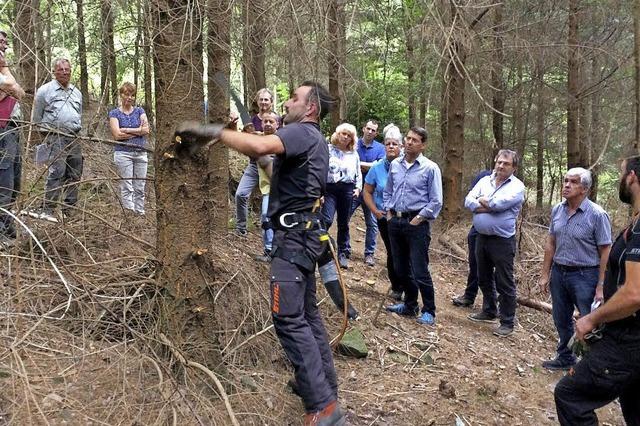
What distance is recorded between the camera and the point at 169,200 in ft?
11.5

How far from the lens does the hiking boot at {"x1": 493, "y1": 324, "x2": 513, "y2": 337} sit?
6.29 meters

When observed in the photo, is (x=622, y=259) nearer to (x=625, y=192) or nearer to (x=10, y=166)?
(x=625, y=192)

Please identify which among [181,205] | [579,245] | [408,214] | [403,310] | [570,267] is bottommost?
[403,310]

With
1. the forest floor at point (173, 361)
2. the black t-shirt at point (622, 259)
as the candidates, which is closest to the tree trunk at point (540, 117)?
the forest floor at point (173, 361)

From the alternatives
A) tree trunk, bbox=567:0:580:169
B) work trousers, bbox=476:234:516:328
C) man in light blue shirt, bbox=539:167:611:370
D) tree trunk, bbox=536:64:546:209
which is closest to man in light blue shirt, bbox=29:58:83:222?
work trousers, bbox=476:234:516:328

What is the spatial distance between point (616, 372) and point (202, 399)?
8.06 ft

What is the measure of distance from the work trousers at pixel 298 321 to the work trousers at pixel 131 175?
1884 millimetres

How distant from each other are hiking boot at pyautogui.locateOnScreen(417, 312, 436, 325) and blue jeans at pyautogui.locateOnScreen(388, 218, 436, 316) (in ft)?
0.12

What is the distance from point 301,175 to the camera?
3.58 m

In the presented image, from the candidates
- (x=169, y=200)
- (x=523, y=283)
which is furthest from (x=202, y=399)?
(x=523, y=283)

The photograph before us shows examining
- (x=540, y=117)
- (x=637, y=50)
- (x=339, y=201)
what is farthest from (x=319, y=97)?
(x=540, y=117)

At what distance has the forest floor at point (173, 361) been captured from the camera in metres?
3.16

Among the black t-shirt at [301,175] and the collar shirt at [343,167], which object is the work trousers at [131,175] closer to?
the black t-shirt at [301,175]

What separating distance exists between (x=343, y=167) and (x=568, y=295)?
2954mm
